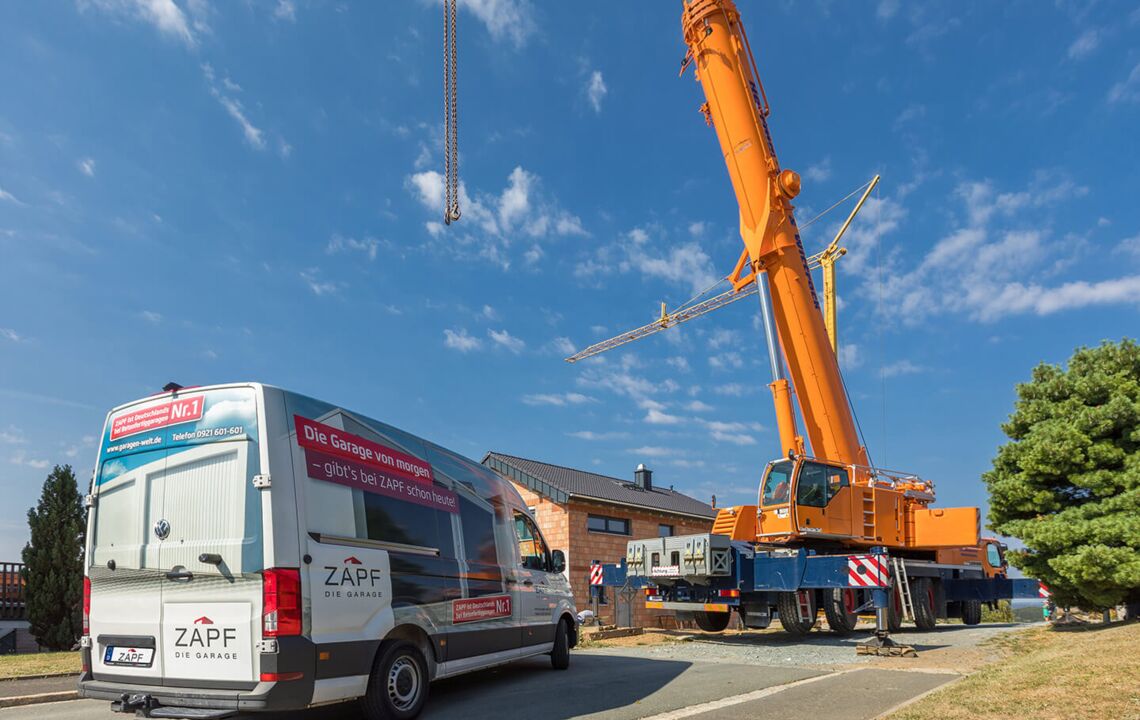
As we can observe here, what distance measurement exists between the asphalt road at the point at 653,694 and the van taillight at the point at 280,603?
1.93 m

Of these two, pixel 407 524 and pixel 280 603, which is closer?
pixel 280 603

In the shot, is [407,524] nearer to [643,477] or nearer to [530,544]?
[530,544]

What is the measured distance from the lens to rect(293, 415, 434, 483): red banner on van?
6.27m

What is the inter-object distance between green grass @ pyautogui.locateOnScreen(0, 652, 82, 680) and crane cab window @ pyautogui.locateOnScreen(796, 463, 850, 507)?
38.2ft

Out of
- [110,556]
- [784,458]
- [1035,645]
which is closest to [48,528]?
[110,556]

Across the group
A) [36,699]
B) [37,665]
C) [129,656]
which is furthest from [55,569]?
[129,656]

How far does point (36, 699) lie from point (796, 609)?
11454 mm

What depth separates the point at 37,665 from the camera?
11.3m

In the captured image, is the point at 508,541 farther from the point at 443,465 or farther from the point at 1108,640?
the point at 1108,640

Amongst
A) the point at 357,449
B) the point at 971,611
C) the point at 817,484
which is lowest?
the point at 971,611

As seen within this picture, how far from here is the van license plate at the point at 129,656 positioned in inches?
238

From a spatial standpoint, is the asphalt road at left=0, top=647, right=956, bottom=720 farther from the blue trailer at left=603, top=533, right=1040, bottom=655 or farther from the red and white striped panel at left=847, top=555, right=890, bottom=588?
the blue trailer at left=603, top=533, right=1040, bottom=655

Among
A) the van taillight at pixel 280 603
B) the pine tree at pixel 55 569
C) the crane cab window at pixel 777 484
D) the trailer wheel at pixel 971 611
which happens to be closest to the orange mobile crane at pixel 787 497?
the crane cab window at pixel 777 484

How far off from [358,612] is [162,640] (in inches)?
58.2
